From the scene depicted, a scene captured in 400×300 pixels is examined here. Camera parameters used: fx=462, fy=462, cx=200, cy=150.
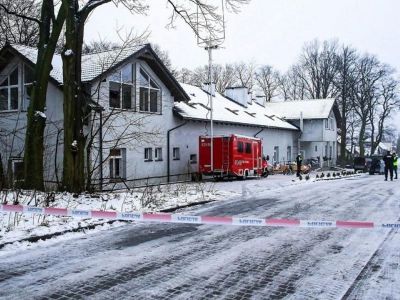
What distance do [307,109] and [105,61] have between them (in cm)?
3439

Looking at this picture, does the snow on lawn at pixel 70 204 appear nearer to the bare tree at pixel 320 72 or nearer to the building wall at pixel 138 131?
the building wall at pixel 138 131

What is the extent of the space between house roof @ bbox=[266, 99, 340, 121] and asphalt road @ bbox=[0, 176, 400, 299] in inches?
1609

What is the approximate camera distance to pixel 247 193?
64.5ft

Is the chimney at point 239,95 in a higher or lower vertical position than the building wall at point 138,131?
higher

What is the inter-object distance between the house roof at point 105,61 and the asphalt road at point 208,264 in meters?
11.6

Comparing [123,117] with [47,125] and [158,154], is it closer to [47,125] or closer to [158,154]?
[47,125]

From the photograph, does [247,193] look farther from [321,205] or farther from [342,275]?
[342,275]

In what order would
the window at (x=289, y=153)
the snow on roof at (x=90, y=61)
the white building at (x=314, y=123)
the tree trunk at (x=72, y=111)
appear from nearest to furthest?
the tree trunk at (x=72, y=111)
the snow on roof at (x=90, y=61)
the window at (x=289, y=153)
the white building at (x=314, y=123)

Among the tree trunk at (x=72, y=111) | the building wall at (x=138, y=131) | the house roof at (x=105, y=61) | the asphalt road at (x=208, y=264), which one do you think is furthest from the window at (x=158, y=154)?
the asphalt road at (x=208, y=264)

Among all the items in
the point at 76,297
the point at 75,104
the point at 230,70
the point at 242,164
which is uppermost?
the point at 230,70

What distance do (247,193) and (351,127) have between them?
5825 centimetres

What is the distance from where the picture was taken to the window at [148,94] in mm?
25125

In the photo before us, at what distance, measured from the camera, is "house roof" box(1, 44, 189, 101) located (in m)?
21.1

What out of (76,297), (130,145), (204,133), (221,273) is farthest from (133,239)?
(204,133)
